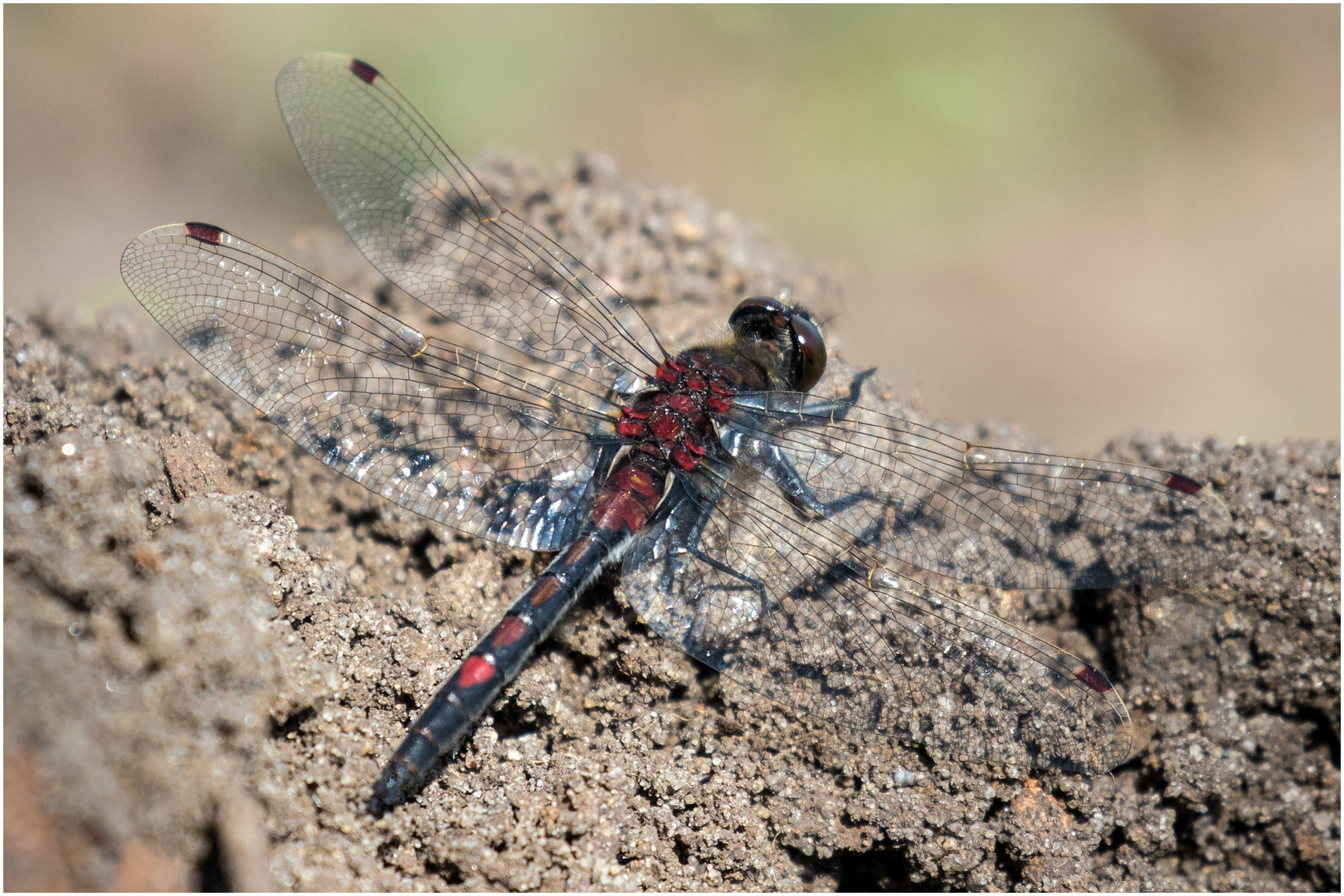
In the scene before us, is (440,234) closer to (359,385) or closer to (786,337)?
(359,385)

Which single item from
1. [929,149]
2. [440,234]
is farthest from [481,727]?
[929,149]

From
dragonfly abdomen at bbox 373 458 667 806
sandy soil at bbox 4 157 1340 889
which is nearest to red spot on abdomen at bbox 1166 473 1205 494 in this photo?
sandy soil at bbox 4 157 1340 889

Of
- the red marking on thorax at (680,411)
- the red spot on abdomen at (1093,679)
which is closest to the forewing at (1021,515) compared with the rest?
the red spot on abdomen at (1093,679)

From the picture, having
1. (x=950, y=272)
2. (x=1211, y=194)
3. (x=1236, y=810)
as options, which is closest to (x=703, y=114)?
(x=950, y=272)

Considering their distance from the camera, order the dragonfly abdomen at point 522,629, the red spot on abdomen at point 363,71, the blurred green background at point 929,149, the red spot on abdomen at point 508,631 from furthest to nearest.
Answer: the blurred green background at point 929,149 → the red spot on abdomen at point 363,71 → the red spot on abdomen at point 508,631 → the dragonfly abdomen at point 522,629

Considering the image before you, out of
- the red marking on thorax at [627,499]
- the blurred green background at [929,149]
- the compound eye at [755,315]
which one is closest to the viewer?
the red marking on thorax at [627,499]

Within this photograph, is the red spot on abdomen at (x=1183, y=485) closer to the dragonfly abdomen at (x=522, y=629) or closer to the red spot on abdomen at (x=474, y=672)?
the dragonfly abdomen at (x=522, y=629)

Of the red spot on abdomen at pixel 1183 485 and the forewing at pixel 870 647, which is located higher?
the red spot on abdomen at pixel 1183 485

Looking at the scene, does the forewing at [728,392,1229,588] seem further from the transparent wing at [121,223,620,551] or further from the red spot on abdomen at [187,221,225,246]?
the red spot on abdomen at [187,221,225,246]
